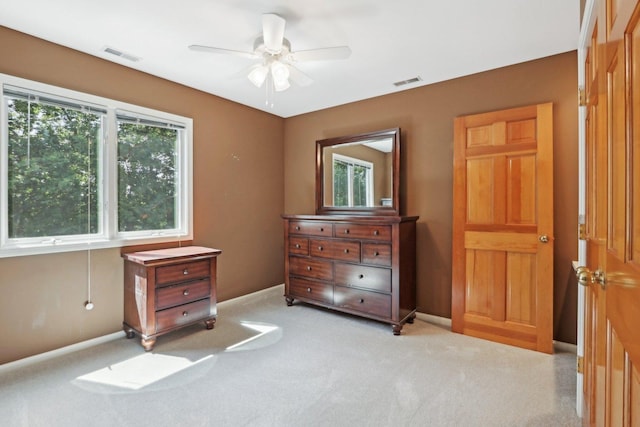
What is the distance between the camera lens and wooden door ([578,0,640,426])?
790mm

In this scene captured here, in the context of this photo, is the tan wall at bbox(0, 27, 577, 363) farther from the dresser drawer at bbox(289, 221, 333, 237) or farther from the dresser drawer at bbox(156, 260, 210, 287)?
the dresser drawer at bbox(289, 221, 333, 237)

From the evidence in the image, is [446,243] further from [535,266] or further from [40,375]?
[40,375]

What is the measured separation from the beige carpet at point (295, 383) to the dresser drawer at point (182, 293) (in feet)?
1.12

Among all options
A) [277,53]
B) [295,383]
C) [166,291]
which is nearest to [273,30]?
[277,53]

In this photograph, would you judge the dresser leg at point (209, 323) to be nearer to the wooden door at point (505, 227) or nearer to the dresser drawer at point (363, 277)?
the dresser drawer at point (363, 277)

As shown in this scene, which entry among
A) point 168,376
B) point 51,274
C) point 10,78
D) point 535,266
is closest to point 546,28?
point 535,266

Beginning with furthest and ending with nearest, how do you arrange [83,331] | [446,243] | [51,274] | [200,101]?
[200,101]
[446,243]
[83,331]
[51,274]

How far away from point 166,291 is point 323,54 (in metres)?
2.30

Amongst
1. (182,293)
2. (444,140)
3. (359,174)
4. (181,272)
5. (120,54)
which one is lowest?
(182,293)

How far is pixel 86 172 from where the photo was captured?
2.71m

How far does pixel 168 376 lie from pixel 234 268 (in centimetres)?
171

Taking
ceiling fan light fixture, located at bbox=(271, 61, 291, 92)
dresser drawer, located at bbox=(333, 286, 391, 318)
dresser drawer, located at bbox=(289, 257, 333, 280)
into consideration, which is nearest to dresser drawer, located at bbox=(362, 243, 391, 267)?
dresser drawer, located at bbox=(333, 286, 391, 318)

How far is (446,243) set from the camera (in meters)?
3.21

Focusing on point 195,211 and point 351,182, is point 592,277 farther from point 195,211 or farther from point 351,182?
point 195,211
